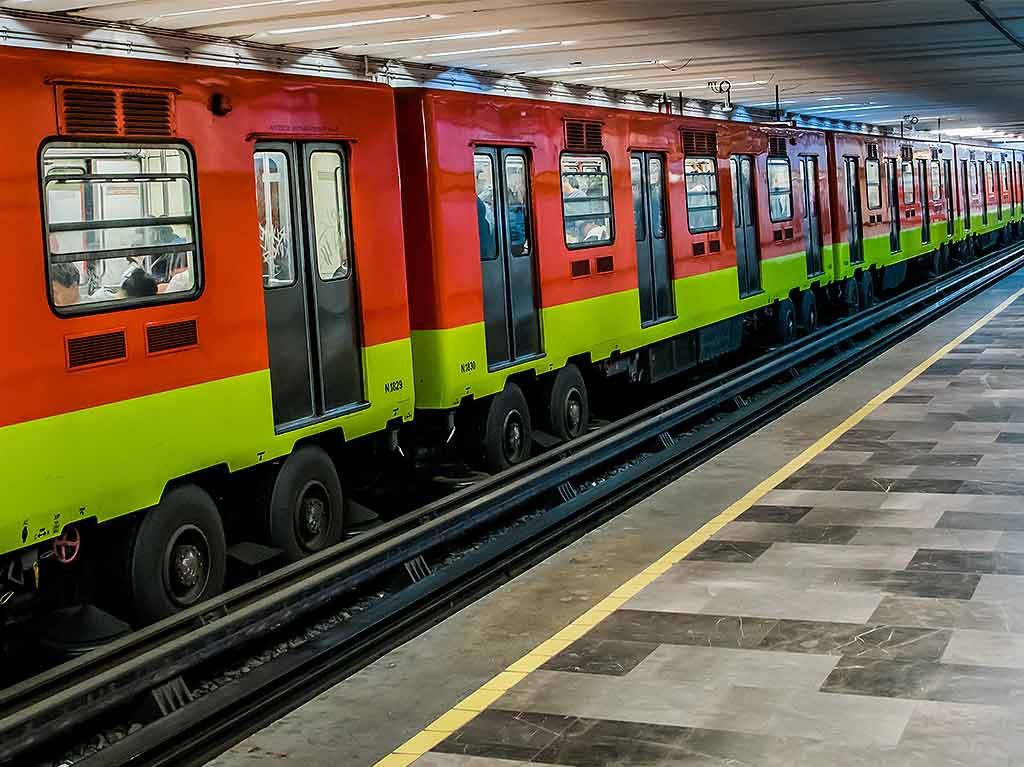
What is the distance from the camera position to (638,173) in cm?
1409

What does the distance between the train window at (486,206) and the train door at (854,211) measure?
12.6 metres

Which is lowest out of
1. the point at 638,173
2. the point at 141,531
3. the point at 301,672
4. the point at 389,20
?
the point at 301,672

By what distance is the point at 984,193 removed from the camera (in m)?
38.2

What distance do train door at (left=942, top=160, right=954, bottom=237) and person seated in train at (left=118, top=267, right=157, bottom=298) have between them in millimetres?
26979

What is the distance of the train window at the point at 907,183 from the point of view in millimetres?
27067

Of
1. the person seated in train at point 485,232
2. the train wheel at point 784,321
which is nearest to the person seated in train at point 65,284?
the person seated in train at point 485,232

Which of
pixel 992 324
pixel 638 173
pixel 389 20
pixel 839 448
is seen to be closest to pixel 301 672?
pixel 389 20

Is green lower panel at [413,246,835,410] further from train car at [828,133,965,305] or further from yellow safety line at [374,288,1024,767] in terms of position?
train car at [828,133,965,305]

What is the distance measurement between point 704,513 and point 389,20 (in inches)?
160

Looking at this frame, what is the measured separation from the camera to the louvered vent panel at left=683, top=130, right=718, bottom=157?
1528 cm

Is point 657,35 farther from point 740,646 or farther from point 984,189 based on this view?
point 984,189

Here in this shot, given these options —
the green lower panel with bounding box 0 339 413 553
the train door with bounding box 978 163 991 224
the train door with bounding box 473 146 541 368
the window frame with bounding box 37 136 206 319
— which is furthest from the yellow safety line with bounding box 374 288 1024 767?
the train door with bounding box 978 163 991 224

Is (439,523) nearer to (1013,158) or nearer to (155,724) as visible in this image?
(155,724)

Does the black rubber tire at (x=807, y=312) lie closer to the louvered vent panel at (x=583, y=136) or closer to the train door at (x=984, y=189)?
the louvered vent panel at (x=583, y=136)
